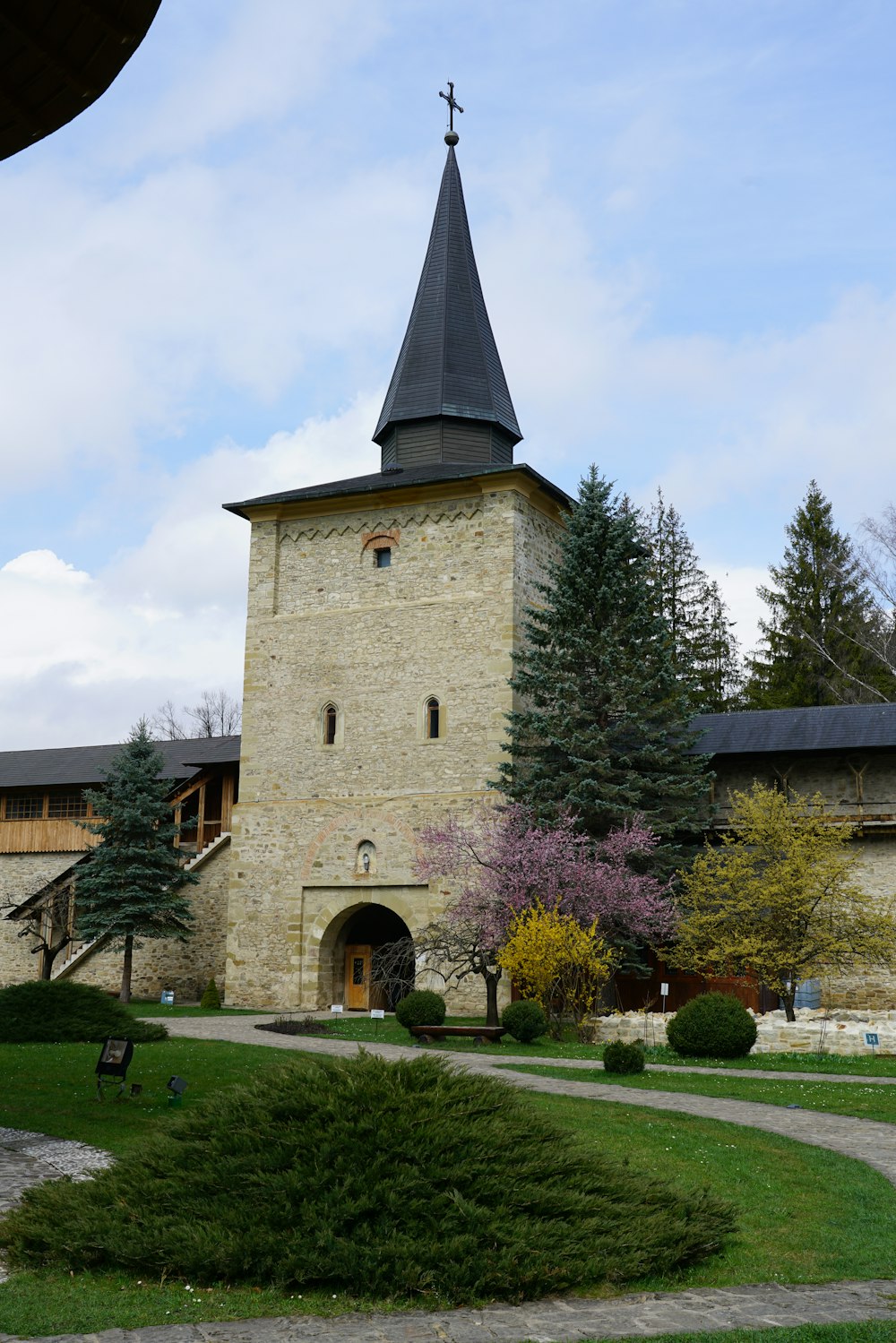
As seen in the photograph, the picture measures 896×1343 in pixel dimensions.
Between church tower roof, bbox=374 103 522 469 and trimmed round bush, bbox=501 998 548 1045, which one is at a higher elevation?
church tower roof, bbox=374 103 522 469

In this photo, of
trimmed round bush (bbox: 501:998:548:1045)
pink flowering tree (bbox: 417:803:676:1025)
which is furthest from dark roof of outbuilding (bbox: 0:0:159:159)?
pink flowering tree (bbox: 417:803:676:1025)

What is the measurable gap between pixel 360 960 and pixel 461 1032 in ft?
29.3

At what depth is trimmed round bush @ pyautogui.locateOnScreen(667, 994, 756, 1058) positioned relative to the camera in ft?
58.4

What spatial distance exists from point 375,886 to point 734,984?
7.94 meters

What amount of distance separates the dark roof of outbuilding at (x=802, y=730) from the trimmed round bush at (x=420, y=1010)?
892cm

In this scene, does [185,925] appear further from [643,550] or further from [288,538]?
[643,550]

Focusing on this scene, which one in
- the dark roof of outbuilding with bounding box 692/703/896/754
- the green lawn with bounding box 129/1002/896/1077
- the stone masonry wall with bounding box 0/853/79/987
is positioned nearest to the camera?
the green lawn with bounding box 129/1002/896/1077

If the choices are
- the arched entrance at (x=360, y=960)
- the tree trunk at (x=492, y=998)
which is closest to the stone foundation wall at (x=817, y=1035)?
the tree trunk at (x=492, y=998)

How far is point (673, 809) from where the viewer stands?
24.5 metres

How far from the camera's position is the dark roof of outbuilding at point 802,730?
83.6 ft

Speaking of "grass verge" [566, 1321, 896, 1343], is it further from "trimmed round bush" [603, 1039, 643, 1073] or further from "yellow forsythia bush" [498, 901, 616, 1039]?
"yellow forsythia bush" [498, 901, 616, 1039]

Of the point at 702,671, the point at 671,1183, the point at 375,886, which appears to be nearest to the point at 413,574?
the point at 375,886

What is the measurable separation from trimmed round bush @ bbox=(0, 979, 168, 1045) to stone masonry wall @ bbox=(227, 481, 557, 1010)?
8.21m

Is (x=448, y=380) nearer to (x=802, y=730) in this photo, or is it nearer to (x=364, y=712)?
(x=364, y=712)
